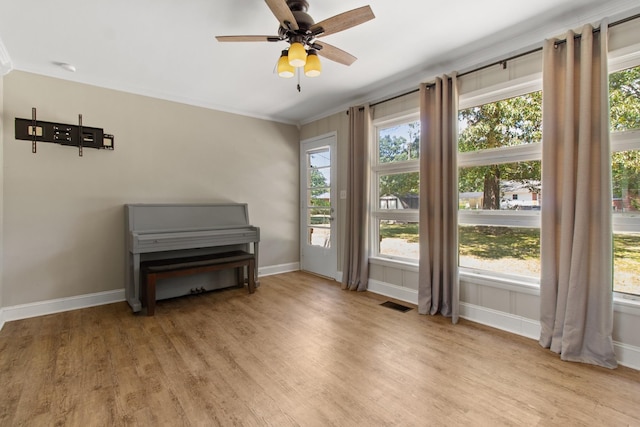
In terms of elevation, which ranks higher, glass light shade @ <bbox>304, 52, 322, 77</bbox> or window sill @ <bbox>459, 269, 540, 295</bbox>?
glass light shade @ <bbox>304, 52, 322, 77</bbox>

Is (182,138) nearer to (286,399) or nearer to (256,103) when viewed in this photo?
(256,103)

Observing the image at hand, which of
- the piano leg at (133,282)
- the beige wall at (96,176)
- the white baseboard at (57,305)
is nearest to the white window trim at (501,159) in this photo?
the beige wall at (96,176)

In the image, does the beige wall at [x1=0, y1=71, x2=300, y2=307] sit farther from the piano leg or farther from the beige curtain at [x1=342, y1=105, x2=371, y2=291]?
the beige curtain at [x1=342, y1=105, x2=371, y2=291]

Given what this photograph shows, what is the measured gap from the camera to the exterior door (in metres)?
4.46

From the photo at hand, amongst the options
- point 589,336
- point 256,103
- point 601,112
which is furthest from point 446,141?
point 256,103

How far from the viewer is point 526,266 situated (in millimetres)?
2617

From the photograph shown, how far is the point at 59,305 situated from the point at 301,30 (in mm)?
3596

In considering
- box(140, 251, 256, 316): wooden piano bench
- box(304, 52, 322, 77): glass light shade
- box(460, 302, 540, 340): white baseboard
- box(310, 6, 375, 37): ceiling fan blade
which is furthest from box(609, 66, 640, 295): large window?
box(140, 251, 256, 316): wooden piano bench

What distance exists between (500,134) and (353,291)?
2387 millimetres

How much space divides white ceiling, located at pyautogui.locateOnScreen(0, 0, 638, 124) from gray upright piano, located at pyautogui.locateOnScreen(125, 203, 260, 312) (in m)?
1.46

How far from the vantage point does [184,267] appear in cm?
323

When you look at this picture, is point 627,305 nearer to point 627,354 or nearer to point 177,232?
point 627,354

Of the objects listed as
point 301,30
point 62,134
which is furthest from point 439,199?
point 62,134

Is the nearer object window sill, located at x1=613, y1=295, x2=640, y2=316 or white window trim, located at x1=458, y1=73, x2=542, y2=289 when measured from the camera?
window sill, located at x1=613, y1=295, x2=640, y2=316
